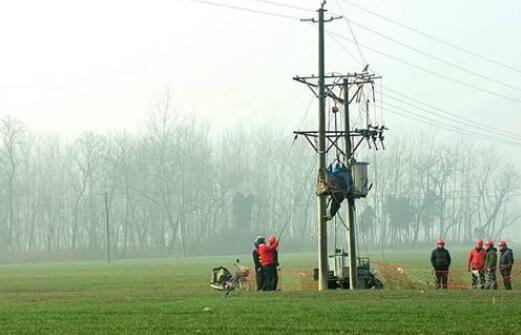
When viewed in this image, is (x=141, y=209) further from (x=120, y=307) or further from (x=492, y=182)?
(x=120, y=307)

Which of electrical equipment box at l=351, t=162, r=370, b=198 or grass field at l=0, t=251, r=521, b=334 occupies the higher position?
electrical equipment box at l=351, t=162, r=370, b=198

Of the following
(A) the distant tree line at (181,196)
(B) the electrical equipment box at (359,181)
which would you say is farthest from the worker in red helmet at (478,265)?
(A) the distant tree line at (181,196)

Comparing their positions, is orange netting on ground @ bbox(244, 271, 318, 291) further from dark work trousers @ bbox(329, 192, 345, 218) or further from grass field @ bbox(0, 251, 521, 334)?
grass field @ bbox(0, 251, 521, 334)

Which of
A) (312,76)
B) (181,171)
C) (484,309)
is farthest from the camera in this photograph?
(181,171)

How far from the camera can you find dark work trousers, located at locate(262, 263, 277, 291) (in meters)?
31.9

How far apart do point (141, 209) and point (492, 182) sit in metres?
58.6

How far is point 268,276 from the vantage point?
105 feet

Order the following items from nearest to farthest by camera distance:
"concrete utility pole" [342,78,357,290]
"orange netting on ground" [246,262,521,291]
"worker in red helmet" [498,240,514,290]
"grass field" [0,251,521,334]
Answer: "grass field" [0,251,521,334]
"worker in red helmet" [498,240,514,290]
"concrete utility pole" [342,78,357,290]
"orange netting on ground" [246,262,521,291]

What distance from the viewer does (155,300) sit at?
27672 millimetres

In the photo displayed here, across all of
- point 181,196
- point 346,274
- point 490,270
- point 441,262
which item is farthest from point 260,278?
point 181,196

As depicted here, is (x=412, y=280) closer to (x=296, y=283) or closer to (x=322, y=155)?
(x=296, y=283)

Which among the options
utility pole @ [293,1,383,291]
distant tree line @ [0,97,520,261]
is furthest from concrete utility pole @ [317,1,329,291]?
distant tree line @ [0,97,520,261]

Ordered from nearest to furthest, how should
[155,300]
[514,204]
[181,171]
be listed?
1. [155,300]
2. [181,171]
3. [514,204]

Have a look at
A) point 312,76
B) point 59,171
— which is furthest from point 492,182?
point 312,76
